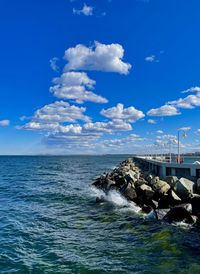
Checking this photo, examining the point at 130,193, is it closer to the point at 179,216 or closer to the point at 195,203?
the point at 195,203

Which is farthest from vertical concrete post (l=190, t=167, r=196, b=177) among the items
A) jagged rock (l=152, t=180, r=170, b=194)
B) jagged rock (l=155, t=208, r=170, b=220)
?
jagged rock (l=155, t=208, r=170, b=220)

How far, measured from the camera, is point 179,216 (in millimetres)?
16953

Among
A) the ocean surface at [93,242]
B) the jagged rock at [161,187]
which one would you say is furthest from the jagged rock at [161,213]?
the jagged rock at [161,187]

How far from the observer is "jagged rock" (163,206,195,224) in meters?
Answer: 16.7

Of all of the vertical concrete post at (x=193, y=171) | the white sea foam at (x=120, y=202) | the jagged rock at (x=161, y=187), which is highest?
the vertical concrete post at (x=193, y=171)

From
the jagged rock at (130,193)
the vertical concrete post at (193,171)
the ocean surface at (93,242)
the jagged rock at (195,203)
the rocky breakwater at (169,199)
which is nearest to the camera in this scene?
the ocean surface at (93,242)

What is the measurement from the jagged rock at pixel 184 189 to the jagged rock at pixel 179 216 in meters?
A: 2.82

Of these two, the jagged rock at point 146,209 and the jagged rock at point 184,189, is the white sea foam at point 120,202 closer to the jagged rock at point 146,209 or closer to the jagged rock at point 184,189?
the jagged rock at point 146,209

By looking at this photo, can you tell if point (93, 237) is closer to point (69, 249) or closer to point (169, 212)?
point (69, 249)

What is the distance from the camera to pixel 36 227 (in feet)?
56.2

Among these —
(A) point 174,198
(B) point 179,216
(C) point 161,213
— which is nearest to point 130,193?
(A) point 174,198

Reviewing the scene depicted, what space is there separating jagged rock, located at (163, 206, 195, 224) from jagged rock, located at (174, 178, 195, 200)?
2819 millimetres

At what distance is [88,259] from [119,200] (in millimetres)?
11840

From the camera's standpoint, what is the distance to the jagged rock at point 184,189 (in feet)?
65.3
